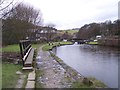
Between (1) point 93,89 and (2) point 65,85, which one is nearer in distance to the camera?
(1) point 93,89

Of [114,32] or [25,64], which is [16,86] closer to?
[25,64]

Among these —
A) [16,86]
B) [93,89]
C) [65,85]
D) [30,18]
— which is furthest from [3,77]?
[30,18]

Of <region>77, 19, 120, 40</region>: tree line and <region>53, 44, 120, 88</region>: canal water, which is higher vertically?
<region>77, 19, 120, 40</region>: tree line

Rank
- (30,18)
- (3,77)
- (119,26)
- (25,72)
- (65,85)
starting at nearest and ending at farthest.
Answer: (65,85) < (3,77) < (25,72) < (30,18) < (119,26)

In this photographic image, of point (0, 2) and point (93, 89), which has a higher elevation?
point (0, 2)

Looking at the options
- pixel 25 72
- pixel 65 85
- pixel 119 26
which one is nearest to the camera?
pixel 65 85

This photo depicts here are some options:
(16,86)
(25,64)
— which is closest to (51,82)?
(16,86)

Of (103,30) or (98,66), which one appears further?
(103,30)

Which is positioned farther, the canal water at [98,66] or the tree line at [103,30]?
the tree line at [103,30]

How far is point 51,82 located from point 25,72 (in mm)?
2947

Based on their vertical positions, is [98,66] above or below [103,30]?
below

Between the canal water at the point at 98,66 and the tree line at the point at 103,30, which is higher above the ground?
the tree line at the point at 103,30

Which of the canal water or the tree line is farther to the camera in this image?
the tree line

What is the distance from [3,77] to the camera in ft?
→ 40.6
